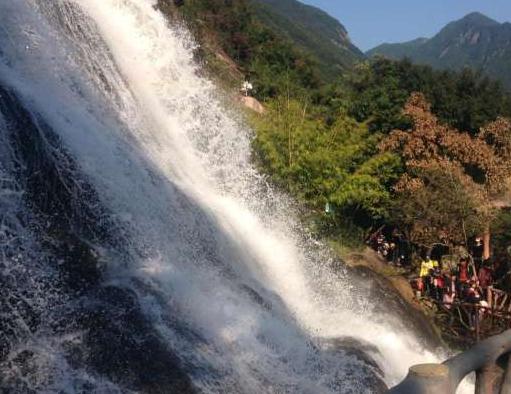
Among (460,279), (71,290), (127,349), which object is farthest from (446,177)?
(127,349)

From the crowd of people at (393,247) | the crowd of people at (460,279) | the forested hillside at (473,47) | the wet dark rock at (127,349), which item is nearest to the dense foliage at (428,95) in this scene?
the crowd of people at (393,247)

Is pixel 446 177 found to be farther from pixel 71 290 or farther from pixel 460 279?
pixel 71 290

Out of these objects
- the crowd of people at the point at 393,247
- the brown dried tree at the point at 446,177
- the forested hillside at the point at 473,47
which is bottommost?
the crowd of people at the point at 393,247

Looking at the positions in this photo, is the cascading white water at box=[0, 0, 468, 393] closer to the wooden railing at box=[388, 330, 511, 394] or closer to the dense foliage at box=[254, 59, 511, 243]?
the dense foliage at box=[254, 59, 511, 243]

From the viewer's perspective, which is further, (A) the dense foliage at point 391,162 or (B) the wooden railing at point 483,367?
(A) the dense foliage at point 391,162

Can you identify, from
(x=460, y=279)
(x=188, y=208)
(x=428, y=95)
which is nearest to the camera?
(x=188, y=208)

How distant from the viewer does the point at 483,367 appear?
168cm

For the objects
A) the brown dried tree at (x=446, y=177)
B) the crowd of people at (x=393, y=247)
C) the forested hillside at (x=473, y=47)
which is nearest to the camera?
the brown dried tree at (x=446, y=177)

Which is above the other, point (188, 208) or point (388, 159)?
point (388, 159)

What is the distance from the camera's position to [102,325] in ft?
16.9

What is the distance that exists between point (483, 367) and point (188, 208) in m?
6.97

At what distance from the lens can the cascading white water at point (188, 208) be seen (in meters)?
5.92

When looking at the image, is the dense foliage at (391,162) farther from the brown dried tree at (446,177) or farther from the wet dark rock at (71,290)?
the wet dark rock at (71,290)

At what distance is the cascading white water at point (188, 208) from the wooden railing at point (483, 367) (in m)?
3.47
